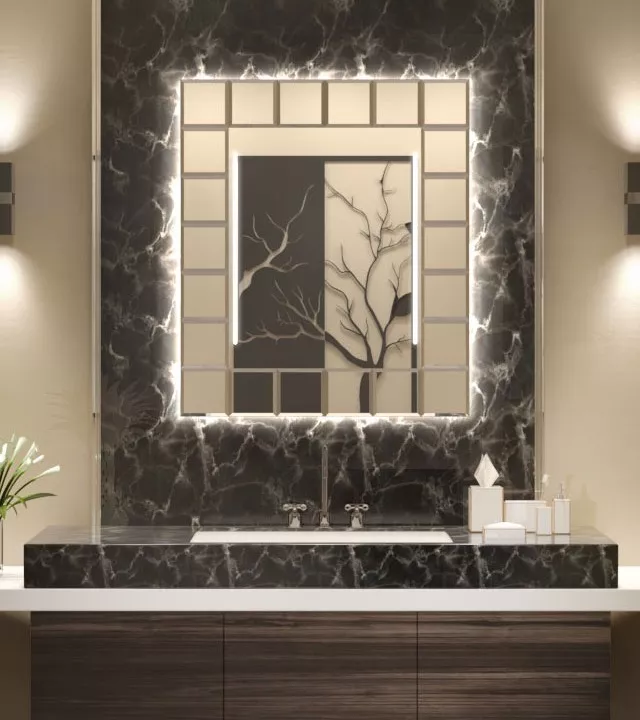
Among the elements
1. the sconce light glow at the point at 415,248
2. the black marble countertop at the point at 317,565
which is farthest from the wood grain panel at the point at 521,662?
the sconce light glow at the point at 415,248

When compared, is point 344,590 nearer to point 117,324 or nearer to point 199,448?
point 199,448

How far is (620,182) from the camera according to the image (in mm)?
3471

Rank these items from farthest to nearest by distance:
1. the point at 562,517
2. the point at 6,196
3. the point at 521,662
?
the point at 6,196 → the point at 562,517 → the point at 521,662

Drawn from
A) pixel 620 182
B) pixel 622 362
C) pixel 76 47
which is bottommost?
pixel 622 362

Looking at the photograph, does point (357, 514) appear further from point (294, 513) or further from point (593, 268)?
point (593, 268)

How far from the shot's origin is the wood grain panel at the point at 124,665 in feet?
9.82

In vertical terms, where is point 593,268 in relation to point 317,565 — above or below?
above

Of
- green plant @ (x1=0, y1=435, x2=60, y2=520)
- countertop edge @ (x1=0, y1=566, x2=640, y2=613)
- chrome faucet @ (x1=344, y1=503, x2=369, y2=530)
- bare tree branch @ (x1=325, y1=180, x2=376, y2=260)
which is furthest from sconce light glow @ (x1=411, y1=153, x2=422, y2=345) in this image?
green plant @ (x1=0, y1=435, x2=60, y2=520)

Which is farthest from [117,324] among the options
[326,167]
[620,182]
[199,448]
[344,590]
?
[620,182]

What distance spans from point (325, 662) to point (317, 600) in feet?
0.65

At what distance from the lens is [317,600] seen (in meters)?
2.99

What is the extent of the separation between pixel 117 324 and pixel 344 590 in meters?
1.26

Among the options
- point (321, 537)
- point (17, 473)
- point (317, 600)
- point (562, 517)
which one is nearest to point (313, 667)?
point (317, 600)

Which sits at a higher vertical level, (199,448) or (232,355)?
(232,355)
